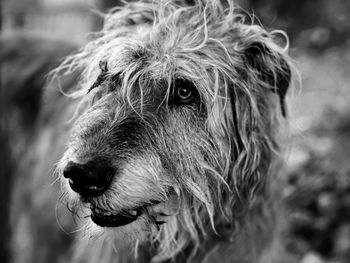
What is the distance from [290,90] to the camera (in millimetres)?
3344

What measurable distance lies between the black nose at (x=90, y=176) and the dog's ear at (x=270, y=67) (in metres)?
1.12

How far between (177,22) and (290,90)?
799 millimetres

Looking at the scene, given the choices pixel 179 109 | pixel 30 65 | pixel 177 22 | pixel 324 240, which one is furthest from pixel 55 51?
pixel 324 240

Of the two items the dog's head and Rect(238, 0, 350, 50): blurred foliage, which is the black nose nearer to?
the dog's head

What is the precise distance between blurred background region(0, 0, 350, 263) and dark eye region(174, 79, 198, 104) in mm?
718

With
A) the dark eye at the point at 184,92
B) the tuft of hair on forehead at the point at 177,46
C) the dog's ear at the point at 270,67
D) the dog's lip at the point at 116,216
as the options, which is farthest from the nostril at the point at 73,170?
the dog's ear at the point at 270,67

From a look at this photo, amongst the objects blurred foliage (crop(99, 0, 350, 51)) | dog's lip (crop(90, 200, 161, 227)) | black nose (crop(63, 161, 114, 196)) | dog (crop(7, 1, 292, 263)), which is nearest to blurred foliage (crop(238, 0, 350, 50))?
blurred foliage (crop(99, 0, 350, 51))

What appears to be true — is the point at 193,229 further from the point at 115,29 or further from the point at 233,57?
the point at 115,29

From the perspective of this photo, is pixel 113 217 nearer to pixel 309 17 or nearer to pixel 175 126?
pixel 175 126

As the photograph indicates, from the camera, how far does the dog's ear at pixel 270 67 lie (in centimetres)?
312

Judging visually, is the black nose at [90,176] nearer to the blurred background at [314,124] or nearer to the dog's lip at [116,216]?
the dog's lip at [116,216]

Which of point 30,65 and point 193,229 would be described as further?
point 30,65

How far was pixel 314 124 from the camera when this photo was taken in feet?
20.4

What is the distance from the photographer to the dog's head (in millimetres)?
2629
